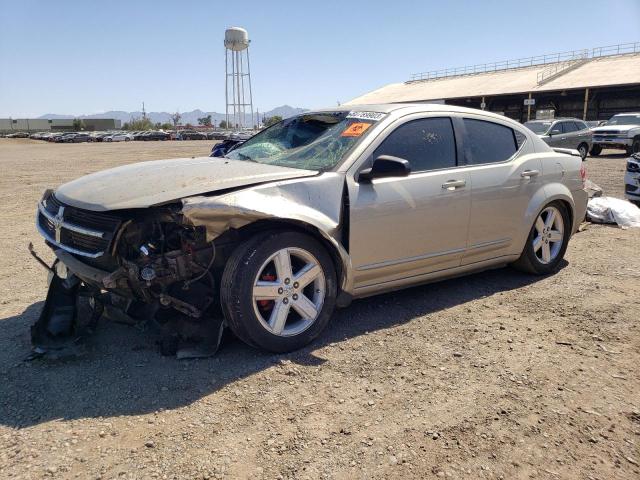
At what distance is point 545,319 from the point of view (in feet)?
13.7

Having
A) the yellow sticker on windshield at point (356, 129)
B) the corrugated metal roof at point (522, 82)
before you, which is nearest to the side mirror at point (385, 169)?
the yellow sticker on windshield at point (356, 129)

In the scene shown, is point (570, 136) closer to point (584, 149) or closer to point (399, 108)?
point (584, 149)

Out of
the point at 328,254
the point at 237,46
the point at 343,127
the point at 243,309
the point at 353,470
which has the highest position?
the point at 237,46

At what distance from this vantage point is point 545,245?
523cm

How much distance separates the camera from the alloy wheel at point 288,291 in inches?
134

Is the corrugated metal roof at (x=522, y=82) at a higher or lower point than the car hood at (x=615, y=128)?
higher

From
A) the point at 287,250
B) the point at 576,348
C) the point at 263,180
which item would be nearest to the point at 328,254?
the point at 287,250

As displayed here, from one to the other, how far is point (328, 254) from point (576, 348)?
1.87 metres

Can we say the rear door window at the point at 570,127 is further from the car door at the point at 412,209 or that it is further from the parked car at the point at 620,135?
the car door at the point at 412,209

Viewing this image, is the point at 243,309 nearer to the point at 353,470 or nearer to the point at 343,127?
the point at 353,470

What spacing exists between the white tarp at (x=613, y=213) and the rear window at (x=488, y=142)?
3.65 metres

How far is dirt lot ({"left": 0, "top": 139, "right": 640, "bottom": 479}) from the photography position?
8.02 ft

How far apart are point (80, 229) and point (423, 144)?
2671 mm

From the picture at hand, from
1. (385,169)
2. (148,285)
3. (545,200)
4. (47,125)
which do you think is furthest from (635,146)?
(47,125)
